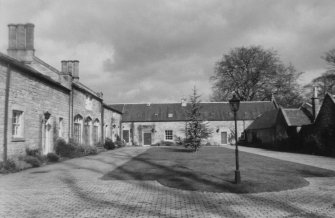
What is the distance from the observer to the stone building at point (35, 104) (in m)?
13.8

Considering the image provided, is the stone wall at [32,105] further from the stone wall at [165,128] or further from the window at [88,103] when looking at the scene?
the stone wall at [165,128]

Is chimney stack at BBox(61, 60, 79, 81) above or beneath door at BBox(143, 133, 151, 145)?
above

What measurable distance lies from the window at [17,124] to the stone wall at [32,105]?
151mm

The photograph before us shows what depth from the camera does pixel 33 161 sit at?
586 inches

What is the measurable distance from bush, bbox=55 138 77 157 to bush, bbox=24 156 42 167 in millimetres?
4301

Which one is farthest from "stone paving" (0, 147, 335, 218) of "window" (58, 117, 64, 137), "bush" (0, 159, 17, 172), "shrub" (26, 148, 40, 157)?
"window" (58, 117, 64, 137)

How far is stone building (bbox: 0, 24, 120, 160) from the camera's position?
13844 millimetres

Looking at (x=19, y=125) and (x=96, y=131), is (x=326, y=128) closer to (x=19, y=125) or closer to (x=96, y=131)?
(x=96, y=131)

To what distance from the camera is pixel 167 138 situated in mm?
43125

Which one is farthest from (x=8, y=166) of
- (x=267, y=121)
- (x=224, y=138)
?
(x=224, y=138)

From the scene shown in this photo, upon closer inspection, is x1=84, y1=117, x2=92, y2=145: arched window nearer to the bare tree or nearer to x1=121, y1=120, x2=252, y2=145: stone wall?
x1=121, y1=120, x2=252, y2=145: stone wall

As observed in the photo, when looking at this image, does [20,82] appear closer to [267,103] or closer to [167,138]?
[167,138]

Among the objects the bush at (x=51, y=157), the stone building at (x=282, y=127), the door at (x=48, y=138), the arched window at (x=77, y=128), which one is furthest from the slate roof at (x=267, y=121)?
the bush at (x=51, y=157)

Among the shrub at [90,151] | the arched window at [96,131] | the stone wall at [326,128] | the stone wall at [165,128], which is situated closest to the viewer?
the stone wall at [326,128]
